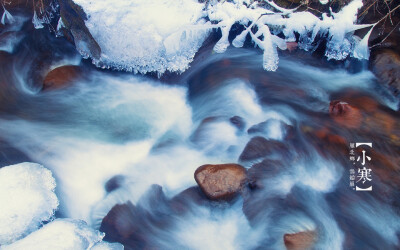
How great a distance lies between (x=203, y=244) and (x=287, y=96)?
2.32m

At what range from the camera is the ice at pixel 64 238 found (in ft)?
9.83

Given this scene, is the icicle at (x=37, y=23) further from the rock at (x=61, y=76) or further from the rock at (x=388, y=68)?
the rock at (x=388, y=68)

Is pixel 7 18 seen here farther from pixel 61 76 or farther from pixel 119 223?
pixel 119 223

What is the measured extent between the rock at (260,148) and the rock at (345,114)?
81 centimetres

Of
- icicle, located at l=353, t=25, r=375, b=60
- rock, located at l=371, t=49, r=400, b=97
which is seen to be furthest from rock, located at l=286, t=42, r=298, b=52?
rock, located at l=371, t=49, r=400, b=97

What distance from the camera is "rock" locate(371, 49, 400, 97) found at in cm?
→ 452

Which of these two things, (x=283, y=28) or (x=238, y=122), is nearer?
(x=238, y=122)

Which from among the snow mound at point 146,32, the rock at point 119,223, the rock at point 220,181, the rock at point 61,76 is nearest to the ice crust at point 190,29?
the snow mound at point 146,32

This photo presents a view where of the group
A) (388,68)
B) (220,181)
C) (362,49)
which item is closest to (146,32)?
(220,181)

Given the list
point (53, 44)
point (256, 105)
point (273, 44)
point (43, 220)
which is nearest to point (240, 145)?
point (256, 105)

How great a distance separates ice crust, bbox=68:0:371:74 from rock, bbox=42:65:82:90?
14.1 inches

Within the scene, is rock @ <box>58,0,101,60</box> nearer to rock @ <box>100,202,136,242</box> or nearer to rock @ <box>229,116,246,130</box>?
rock @ <box>229,116,246,130</box>

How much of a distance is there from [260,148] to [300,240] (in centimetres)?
117

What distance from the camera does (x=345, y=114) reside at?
4.27 meters
